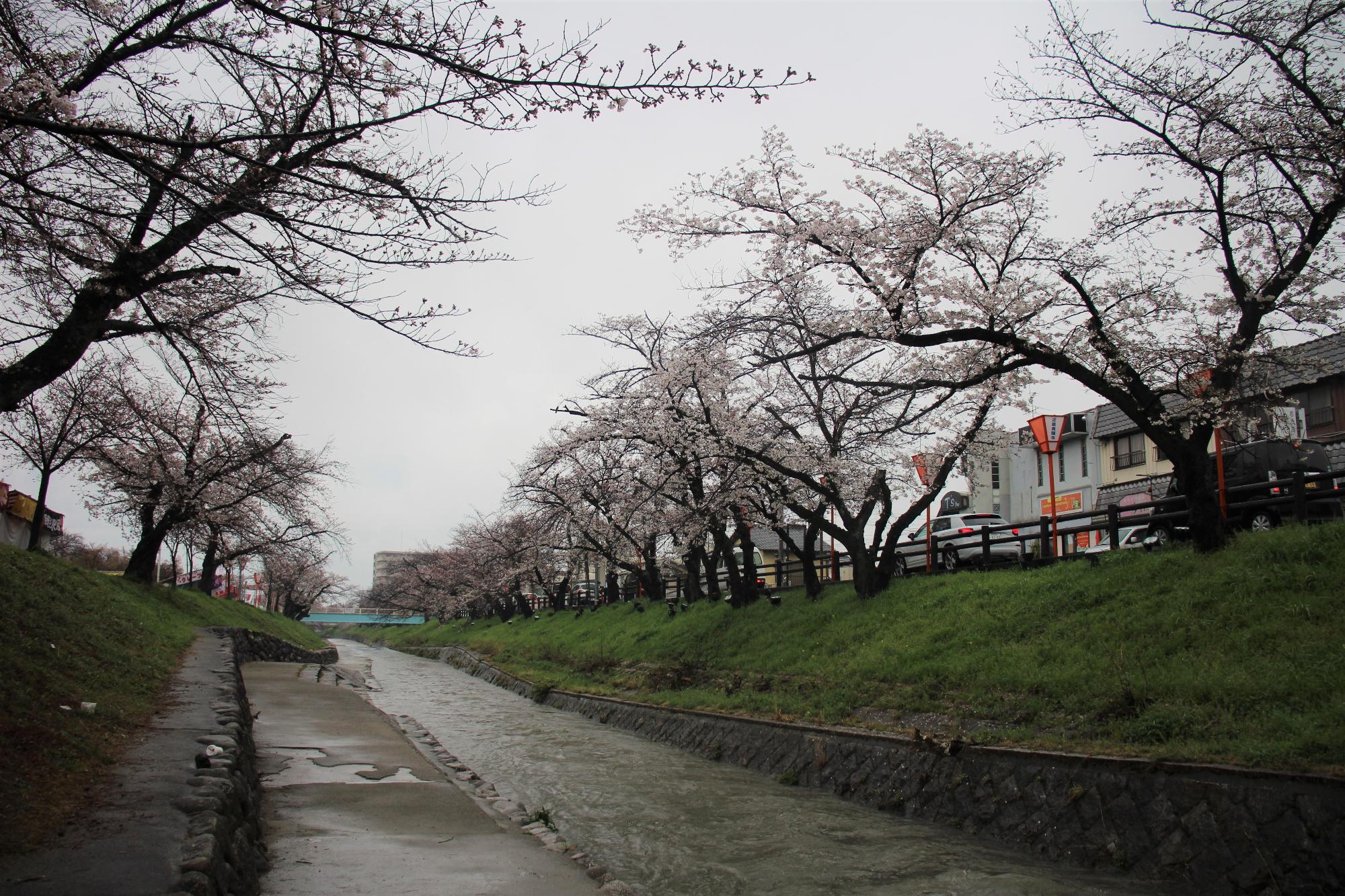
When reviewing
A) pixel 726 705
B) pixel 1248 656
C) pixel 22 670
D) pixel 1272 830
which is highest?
pixel 22 670

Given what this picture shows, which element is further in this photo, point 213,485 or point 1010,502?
point 1010,502

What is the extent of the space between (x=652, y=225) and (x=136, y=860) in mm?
11537

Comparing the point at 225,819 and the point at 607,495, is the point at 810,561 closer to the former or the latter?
the point at 607,495

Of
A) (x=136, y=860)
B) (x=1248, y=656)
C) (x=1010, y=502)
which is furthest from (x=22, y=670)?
(x=1010, y=502)

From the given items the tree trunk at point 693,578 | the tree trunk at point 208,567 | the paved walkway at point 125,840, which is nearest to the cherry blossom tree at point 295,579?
the tree trunk at point 208,567

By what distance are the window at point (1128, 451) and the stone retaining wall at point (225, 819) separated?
1426 inches

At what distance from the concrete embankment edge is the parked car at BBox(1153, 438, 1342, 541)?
24.5 ft

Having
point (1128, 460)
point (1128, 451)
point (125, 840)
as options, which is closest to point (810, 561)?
point (125, 840)

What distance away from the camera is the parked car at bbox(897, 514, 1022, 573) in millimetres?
18797

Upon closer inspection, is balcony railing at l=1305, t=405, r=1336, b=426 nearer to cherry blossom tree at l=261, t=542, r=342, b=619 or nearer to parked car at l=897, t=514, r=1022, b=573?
parked car at l=897, t=514, r=1022, b=573

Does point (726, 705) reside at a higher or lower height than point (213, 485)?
lower

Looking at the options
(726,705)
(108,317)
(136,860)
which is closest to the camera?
(136,860)

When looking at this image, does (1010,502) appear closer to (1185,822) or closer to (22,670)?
(1185,822)

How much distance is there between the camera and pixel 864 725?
1234cm
